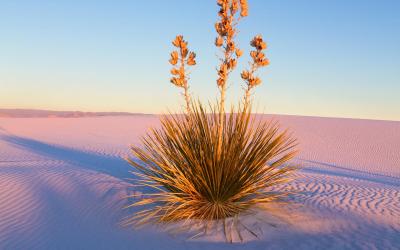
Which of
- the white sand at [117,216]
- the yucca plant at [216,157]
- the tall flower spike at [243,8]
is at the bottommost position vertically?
the white sand at [117,216]

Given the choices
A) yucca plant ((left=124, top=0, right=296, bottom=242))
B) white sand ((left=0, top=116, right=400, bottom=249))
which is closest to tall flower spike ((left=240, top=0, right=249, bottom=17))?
yucca plant ((left=124, top=0, right=296, bottom=242))

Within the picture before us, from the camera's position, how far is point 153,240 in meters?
4.61

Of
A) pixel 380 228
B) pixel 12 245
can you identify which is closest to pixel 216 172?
pixel 380 228

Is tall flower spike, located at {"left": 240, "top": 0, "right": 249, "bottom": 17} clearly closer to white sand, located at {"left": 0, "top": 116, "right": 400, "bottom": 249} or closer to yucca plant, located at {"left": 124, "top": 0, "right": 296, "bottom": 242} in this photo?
yucca plant, located at {"left": 124, "top": 0, "right": 296, "bottom": 242}

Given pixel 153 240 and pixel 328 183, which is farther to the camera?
pixel 328 183

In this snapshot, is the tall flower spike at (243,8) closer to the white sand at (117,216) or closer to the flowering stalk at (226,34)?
the flowering stalk at (226,34)

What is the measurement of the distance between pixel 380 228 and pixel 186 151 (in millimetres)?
2504

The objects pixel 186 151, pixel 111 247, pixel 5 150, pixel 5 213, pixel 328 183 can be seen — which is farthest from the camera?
pixel 5 150

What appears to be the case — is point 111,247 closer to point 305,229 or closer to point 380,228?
point 305,229

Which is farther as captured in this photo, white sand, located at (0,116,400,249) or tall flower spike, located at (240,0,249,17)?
tall flower spike, located at (240,0,249,17)

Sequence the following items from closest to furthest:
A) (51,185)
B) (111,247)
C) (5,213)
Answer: (111,247) → (5,213) → (51,185)

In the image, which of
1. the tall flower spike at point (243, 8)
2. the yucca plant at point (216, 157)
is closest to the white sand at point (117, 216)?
the yucca plant at point (216, 157)

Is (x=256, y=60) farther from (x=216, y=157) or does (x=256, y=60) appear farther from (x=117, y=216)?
(x=117, y=216)

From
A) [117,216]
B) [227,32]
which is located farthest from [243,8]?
[117,216]
